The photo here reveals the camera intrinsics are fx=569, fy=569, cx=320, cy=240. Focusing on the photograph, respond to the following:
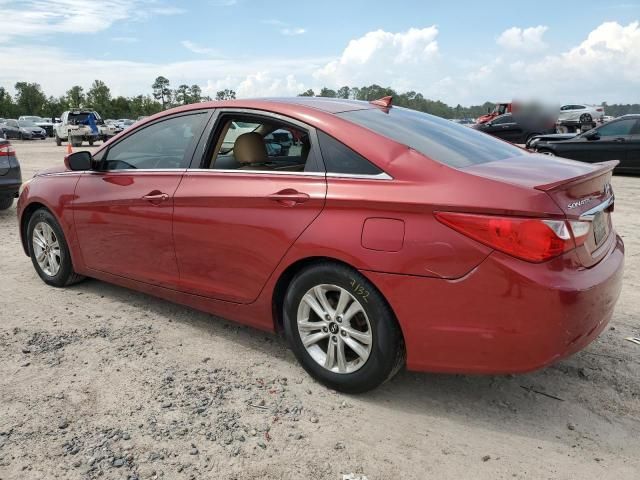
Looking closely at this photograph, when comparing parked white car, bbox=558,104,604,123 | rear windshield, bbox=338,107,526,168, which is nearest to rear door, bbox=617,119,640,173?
rear windshield, bbox=338,107,526,168

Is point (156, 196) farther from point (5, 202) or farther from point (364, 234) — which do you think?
point (5, 202)

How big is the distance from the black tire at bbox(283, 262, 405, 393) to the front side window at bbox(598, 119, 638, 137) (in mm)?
12255

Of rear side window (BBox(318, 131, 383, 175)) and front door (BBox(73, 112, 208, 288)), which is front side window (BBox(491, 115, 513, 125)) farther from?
rear side window (BBox(318, 131, 383, 175))

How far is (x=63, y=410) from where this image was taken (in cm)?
295

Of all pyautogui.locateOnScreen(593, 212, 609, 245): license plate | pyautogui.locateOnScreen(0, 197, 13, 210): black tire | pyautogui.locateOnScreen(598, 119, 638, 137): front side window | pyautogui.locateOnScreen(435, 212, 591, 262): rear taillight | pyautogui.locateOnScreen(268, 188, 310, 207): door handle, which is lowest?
pyautogui.locateOnScreen(0, 197, 13, 210): black tire

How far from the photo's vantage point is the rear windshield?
3.04 metres

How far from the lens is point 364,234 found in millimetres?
2787

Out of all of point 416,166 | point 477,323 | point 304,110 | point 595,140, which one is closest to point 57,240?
point 304,110

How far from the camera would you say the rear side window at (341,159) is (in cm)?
292

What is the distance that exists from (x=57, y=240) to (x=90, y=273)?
538 millimetres

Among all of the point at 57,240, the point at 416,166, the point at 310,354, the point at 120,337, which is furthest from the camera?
the point at 57,240

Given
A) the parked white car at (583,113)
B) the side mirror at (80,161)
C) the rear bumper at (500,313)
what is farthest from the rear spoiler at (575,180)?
the parked white car at (583,113)

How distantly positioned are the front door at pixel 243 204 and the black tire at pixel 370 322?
0.74ft

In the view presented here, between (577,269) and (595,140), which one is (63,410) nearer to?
(577,269)
